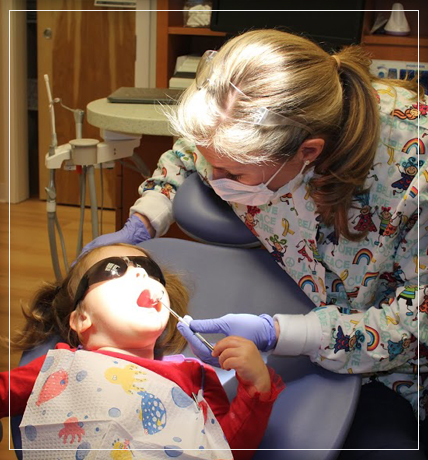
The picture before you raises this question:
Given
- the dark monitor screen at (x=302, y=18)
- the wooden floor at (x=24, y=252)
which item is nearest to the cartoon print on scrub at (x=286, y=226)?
the wooden floor at (x=24, y=252)

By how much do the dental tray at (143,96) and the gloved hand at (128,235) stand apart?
0.94ft

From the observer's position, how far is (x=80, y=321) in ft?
3.41

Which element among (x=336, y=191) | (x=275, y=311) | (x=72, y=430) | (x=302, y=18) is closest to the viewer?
(x=72, y=430)

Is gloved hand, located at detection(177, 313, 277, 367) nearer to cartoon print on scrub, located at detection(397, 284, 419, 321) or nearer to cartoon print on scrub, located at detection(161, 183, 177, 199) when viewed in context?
cartoon print on scrub, located at detection(397, 284, 419, 321)

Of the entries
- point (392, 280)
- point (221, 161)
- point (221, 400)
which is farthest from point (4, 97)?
point (392, 280)

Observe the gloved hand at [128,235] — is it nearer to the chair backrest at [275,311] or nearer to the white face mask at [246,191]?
the chair backrest at [275,311]

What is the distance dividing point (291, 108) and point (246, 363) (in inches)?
14.3

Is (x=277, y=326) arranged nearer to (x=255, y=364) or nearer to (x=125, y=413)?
(x=255, y=364)

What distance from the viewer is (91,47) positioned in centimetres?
127

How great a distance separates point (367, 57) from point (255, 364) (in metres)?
0.56

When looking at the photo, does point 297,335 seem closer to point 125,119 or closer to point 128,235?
point 128,235

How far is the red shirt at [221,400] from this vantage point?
0.95m

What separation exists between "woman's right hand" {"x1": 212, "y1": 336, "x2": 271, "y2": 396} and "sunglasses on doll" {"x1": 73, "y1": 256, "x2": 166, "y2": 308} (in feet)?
0.56

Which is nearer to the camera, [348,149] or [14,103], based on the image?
[348,149]
